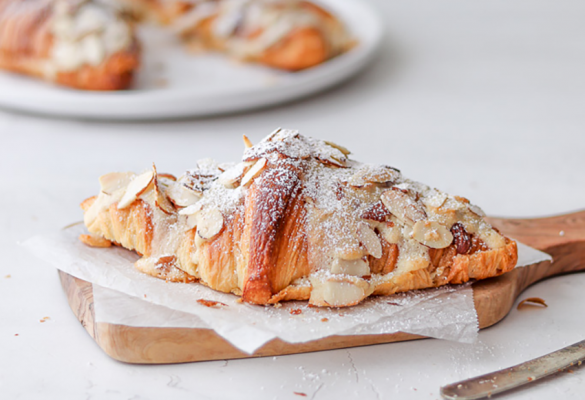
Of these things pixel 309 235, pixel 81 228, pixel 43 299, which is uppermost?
pixel 309 235

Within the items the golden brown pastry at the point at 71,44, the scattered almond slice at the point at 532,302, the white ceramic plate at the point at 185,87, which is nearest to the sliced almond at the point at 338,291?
the scattered almond slice at the point at 532,302

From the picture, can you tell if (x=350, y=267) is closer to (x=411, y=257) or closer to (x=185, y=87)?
(x=411, y=257)

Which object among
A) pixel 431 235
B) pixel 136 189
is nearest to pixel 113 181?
pixel 136 189

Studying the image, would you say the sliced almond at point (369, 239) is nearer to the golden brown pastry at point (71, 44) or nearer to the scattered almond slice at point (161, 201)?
the scattered almond slice at point (161, 201)

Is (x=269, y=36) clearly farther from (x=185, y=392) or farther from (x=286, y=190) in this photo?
(x=185, y=392)

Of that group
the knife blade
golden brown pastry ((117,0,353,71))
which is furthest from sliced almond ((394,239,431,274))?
golden brown pastry ((117,0,353,71))

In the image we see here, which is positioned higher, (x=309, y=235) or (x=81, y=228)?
(x=309, y=235)

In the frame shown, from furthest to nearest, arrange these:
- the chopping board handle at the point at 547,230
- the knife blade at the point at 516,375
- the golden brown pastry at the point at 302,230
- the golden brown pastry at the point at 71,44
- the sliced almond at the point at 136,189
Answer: the golden brown pastry at the point at 71,44 → the chopping board handle at the point at 547,230 → the sliced almond at the point at 136,189 → the golden brown pastry at the point at 302,230 → the knife blade at the point at 516,375

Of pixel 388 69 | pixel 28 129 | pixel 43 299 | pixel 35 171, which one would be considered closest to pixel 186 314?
pixel 43 299
